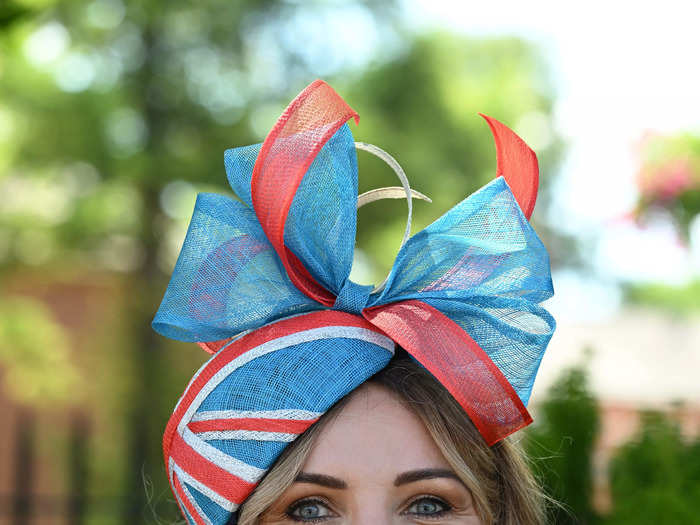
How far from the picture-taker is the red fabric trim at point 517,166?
1.63 metres

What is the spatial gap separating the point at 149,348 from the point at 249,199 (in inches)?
224

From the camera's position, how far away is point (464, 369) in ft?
4.75

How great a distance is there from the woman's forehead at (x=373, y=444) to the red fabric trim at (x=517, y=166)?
459 mm

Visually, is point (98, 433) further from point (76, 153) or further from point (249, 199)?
point (249, 199)

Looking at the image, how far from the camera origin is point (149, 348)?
23.1 ft

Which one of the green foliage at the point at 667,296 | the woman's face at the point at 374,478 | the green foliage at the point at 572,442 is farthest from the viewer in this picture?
the green foliage at the point at 667,296

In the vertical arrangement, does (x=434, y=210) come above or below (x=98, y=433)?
above

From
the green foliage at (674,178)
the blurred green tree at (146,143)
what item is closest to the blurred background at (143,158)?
the blurred green tree at (146,143)

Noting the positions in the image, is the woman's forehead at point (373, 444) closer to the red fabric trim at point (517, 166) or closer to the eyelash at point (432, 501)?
the eyelash at point (432, 501)

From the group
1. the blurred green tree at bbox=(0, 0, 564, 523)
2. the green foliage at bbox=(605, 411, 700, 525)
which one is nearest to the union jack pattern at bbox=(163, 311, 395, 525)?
the green foliage at bbox=(605, 411, 700, 525)

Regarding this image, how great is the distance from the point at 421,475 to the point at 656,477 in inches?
31.6

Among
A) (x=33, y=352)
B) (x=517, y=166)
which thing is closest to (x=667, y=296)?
(x=33, y=352)

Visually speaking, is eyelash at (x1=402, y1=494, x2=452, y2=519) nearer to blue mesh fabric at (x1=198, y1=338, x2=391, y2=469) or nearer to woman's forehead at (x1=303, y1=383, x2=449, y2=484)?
woman's forehead at (x1=303, y1=383, x2=449, y2=484)

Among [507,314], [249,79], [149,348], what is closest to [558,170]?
[249,79]
